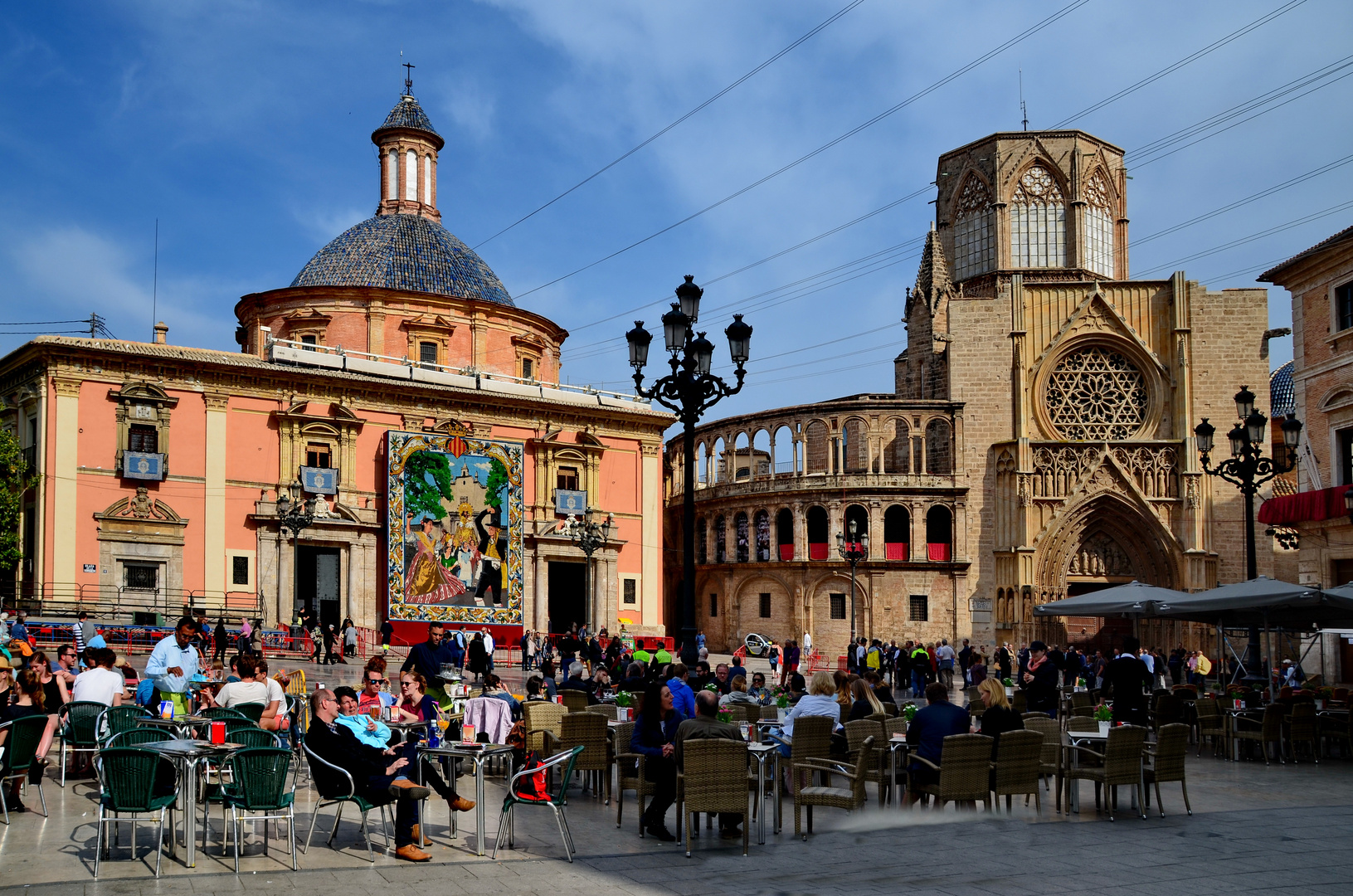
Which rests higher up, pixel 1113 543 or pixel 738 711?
pixel 1113 543

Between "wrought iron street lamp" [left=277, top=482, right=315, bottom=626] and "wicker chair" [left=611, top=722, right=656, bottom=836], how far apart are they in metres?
19.9

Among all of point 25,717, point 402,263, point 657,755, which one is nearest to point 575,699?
point 657,755

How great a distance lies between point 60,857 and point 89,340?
26.4 meters

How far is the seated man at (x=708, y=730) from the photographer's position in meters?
9.34

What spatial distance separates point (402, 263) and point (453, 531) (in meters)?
10.6

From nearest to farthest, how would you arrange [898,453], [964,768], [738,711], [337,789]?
[337,789] < [964,768] < [738,711] < [898,453]

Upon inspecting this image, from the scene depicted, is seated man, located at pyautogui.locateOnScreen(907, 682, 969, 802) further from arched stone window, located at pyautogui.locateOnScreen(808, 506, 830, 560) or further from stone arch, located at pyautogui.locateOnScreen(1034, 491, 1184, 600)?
arched stone window, located at pyautogui.locateOnScreen(808, 506, 830, 560)

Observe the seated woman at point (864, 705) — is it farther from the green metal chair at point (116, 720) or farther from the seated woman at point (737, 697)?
the green metal chair at point (116, 720)

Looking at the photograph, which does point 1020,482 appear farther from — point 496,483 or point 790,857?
point 790,857

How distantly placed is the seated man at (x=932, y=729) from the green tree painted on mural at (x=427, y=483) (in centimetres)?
2667

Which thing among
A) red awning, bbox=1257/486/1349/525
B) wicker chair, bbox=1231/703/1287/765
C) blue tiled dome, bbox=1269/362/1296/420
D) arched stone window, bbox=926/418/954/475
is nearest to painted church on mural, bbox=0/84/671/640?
arched stone window, bbox=926/418/954/475

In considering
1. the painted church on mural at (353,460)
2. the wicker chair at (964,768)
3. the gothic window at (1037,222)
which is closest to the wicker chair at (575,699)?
the wicker chair at (964,768)

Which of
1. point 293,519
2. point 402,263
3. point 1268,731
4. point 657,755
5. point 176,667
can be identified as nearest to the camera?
point 657,755

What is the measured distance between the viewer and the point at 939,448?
45.1 metres
